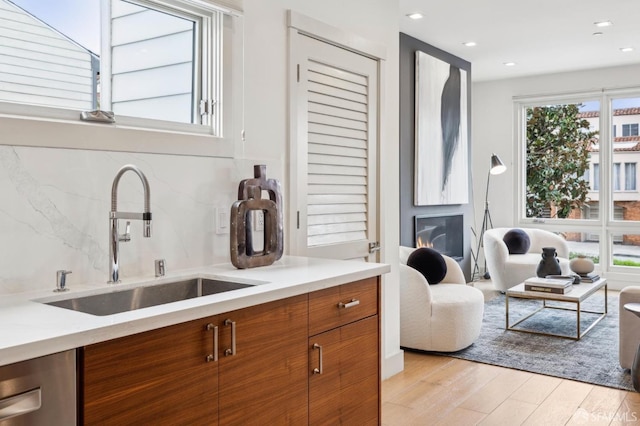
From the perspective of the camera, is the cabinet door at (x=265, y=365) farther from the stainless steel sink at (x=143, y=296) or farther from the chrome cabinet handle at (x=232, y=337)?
the stainless steel sink at (x=143, y=296)

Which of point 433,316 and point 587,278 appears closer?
point 433,316

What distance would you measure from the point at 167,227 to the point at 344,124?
54.8 inches

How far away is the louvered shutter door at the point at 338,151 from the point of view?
304 cm

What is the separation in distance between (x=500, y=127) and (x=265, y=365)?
21.9 ft

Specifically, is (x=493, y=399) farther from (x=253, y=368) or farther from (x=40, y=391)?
(x=40, y=391)

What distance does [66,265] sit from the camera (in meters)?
1.93

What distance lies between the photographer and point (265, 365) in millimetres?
1804

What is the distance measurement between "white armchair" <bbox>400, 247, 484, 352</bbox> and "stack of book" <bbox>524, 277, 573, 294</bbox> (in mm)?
636

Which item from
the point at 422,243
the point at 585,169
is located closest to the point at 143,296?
the point at 422,243

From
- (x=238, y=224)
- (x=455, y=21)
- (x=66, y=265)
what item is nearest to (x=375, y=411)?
(x=238, y=224)

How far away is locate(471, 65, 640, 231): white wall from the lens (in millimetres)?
7383

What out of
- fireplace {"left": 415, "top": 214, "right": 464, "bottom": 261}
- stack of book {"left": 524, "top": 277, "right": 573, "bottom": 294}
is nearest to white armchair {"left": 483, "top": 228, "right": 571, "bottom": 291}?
fireplace {"left": 415, "top": 214, "right": 464, "bottom": 261}

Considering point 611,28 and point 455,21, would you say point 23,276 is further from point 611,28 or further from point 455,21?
point 611,28

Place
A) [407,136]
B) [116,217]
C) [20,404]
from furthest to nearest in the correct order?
[407,136]
[116,217]
[20,404]
